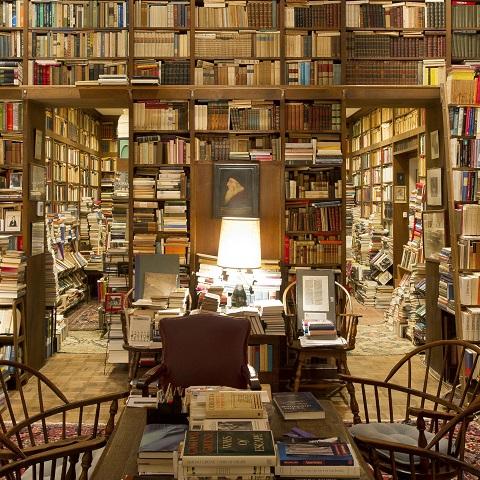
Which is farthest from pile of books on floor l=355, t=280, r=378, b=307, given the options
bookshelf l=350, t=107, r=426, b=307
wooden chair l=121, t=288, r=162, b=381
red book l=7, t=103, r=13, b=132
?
red book l=7, t=103, r=13, b=132

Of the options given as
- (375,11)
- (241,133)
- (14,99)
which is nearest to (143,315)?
(241,133)

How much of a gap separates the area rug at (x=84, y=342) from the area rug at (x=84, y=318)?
219 mm

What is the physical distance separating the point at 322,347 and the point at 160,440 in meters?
3.06

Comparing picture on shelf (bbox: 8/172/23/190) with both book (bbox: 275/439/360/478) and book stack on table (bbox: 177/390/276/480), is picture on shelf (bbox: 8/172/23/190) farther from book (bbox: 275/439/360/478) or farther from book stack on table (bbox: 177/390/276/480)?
book (bbox: 275/439/360/478)

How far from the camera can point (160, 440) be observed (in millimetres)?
2049

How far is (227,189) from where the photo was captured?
5.68m

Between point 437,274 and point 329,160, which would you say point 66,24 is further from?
point 437,274

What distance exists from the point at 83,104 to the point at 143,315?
2099mm

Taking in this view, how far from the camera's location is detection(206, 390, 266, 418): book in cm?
209

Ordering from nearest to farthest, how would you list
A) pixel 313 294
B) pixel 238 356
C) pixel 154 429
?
pixel 154 429
pixel 238 356
pixel 313 294

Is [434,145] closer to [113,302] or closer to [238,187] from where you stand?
[238,187]

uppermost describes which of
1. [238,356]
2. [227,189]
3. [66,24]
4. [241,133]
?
[66,24]

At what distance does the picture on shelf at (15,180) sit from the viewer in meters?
5.76

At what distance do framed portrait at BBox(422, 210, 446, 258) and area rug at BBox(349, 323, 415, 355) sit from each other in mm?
1298
